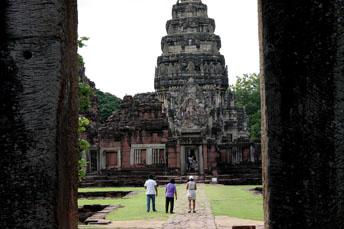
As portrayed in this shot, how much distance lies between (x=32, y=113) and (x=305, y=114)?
2.01m

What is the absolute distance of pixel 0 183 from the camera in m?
3.74

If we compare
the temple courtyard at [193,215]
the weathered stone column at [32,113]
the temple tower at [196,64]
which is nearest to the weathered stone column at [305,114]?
the weathered stone column at [32,113]

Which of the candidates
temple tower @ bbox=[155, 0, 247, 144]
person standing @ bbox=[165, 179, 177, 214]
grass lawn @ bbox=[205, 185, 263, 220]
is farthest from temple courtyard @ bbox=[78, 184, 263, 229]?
temple tower @ bbox=[155, 0, 247, 144]

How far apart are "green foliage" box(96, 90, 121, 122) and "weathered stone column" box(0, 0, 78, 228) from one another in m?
66.4

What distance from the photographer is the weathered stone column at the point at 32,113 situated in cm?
371

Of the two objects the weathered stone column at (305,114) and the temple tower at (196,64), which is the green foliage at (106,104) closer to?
the temple tower at (196,64)

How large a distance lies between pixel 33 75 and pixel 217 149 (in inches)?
1289

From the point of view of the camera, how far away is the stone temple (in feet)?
115

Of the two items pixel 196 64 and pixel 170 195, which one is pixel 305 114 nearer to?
pixel 170 195

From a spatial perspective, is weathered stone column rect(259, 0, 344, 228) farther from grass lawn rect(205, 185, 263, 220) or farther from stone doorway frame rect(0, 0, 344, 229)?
grass lawn rect(205, 185, 263, 220)

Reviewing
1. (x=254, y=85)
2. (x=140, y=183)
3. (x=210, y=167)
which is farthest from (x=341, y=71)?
(x=254, y=85)

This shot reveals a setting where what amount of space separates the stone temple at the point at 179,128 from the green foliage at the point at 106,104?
23479mm

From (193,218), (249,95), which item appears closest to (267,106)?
(193,218)

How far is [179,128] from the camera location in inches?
1426
